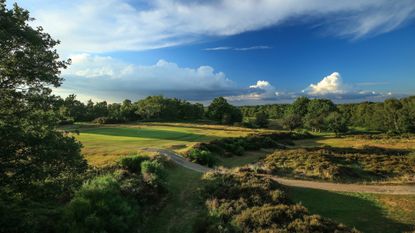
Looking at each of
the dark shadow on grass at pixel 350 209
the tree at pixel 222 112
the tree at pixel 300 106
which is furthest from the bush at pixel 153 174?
the tree at pixel 300 106

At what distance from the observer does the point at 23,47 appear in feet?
42.4

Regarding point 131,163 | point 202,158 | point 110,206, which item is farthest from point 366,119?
point 110,206

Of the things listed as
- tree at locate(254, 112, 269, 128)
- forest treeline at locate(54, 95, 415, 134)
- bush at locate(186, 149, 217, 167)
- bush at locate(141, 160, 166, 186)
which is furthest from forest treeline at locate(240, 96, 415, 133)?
bush at locate(141, 160, 166, 186)

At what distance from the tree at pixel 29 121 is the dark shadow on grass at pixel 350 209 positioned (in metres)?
13.2

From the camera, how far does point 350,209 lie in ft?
56.5

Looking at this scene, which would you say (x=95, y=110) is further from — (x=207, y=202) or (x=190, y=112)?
(x=207, y=202)

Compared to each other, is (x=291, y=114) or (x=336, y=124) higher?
(x=291, y=114)

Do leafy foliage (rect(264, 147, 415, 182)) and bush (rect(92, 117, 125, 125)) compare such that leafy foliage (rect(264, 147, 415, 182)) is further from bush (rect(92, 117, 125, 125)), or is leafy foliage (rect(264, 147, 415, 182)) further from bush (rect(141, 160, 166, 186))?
bush (rect(92, 117, 125, 125))

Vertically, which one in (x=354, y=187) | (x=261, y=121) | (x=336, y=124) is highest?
(x=261, y=121)

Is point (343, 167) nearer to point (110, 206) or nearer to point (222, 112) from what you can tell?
point (110, 206)

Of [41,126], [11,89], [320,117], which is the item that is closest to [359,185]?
[41,126]

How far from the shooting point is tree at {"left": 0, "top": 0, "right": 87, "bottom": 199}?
40.1 feet

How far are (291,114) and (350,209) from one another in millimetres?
99858

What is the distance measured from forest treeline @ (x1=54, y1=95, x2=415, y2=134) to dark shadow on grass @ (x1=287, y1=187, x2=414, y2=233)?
74.0 m
